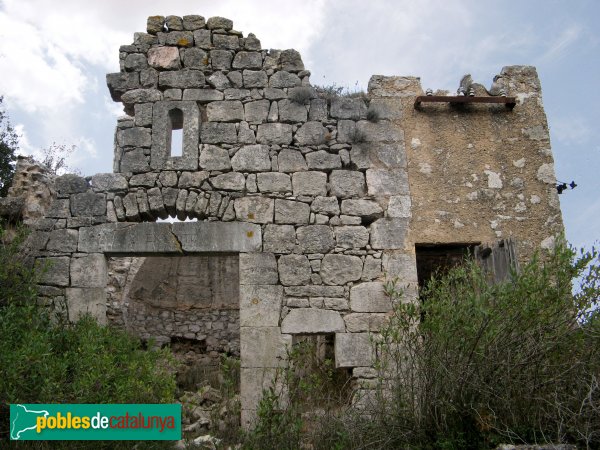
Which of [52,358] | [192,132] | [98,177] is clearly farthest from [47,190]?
[52,358]

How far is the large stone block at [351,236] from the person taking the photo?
5.98 metres

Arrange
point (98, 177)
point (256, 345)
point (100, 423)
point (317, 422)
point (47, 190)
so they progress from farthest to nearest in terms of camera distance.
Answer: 1. point (47, 190)
2. point (98, 177)
3. point (256, 345)
4. point (317, 422)
5. point (100, 423)

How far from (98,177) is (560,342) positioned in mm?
4949

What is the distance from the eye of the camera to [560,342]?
4016 millimetres

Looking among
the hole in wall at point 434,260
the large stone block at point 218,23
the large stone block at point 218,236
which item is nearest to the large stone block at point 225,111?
the large stone block at point 218,23

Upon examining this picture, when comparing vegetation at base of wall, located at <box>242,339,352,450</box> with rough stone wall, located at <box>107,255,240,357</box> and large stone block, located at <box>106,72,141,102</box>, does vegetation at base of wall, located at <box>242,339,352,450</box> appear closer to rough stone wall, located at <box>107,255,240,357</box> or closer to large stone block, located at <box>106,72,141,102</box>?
large stone block, located at <box>106,72,141,102</box>

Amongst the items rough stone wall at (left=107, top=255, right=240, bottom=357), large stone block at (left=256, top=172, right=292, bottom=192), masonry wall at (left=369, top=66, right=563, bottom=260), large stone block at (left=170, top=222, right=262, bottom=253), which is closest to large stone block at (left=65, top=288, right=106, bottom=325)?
large stone block at (left=170, top=222, right=262, bottom=253)

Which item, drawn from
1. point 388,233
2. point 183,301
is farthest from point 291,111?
point 183,301

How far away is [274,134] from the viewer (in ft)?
20.5

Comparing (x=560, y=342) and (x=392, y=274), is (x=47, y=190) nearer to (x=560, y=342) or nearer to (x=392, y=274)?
(x=392, y=274)

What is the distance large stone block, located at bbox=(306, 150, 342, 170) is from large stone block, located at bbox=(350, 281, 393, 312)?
140 centimetres

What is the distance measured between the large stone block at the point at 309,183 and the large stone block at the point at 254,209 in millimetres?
355

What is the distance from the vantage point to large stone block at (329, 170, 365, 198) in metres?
6.15

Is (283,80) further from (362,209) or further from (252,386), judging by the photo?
(252,386)
